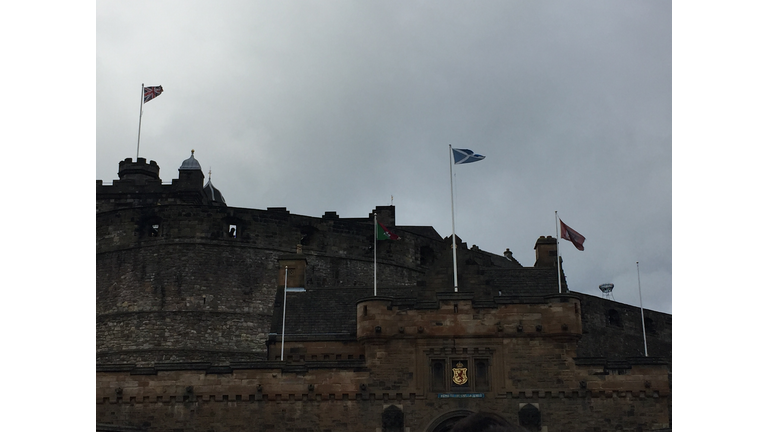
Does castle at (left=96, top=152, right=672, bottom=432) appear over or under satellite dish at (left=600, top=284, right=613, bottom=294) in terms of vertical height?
under

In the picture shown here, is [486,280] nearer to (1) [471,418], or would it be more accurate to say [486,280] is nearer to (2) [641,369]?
(2) [641,369]

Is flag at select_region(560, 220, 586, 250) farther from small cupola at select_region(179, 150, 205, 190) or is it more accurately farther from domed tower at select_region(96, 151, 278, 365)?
small cupola at select_region(179, 150, 205, 190)

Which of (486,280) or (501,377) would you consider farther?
(486,280)

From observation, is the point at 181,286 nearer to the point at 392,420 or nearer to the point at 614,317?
the point at 392,420

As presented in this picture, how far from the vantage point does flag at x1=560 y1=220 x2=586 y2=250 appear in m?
25.2

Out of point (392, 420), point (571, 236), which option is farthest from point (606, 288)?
point (392, 420)

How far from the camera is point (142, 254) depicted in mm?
34469

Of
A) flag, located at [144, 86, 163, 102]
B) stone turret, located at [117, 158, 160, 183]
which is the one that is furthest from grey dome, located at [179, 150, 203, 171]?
flag, located at [144, 86, 163, 102]

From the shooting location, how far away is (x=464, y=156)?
81.4 ft

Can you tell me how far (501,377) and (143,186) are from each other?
87.2 feet

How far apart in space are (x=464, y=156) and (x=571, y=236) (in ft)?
12.4

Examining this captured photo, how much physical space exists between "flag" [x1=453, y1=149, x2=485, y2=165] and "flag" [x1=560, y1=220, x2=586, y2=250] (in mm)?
3168

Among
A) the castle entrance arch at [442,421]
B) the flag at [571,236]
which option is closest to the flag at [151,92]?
the flag at [571,236]

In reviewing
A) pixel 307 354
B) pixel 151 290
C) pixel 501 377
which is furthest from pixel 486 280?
pixel 151 290
